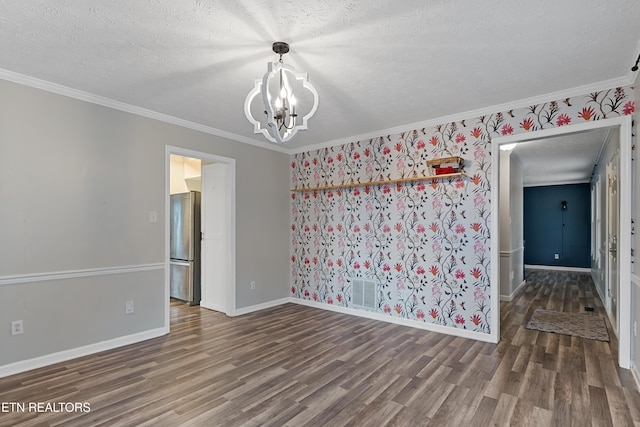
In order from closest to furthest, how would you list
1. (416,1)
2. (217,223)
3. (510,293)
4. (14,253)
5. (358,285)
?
1. (416,1)
2. (14,253)
3. (358,285)
4. (217,223)
5. (510,293)

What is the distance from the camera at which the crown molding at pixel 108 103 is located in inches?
110

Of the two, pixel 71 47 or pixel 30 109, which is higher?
pixel 71 47

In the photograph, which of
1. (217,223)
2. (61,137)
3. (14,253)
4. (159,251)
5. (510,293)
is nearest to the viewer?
(14,253)

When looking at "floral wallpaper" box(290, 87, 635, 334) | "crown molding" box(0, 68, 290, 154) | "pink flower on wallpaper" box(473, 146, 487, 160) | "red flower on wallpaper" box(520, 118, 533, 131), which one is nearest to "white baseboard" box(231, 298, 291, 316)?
"floral wallpaper" box(290, 87, 635, 334)

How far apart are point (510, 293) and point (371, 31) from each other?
4.91m

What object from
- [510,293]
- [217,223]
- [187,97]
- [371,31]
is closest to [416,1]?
[371,31]

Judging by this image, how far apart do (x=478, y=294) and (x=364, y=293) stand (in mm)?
1437

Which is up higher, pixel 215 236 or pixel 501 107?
pixel 501 107

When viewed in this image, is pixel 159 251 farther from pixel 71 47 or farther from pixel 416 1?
pixel 416 1

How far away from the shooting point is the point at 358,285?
4.57 metres

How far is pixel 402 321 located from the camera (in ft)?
13.6

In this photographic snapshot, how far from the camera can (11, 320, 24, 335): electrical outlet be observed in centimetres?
274

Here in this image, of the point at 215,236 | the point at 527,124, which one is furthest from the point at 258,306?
the point at 527,124

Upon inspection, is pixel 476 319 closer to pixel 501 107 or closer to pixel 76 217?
pixel 501 107
